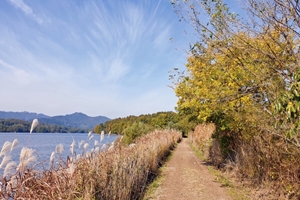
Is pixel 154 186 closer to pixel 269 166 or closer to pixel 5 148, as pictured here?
pixel 269 166

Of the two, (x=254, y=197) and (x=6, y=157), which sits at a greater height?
(x=6, y=157)

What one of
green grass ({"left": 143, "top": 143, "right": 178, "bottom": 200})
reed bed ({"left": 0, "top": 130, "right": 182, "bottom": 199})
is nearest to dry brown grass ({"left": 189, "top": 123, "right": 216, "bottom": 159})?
green grass ({"left": 143, "top": 143, "right": 178, "bottom": 200})

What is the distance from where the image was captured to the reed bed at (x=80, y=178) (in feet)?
9.91

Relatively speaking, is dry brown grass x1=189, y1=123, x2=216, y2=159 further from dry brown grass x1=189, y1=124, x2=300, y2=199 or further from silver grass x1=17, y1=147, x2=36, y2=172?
silver grass x1=17, y1=147, x2=36, y2=172

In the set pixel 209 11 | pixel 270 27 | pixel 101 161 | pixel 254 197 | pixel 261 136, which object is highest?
pixel 209 11

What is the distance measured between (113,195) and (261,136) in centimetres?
471

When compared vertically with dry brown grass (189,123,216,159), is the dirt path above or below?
below

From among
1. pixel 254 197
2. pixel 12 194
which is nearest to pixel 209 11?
pixel 12 194

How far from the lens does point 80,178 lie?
4.03 metres

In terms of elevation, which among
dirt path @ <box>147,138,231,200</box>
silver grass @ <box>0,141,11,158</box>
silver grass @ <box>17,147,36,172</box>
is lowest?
dirt path @ <box>147,138,231,200</box>

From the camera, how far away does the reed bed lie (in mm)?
3021

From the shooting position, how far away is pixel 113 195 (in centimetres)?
496

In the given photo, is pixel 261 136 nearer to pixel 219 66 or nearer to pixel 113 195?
pixel 219 66

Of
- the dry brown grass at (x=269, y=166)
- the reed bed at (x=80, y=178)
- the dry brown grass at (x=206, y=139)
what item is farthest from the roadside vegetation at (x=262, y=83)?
the dry brown grass at (x=206, y=139)
